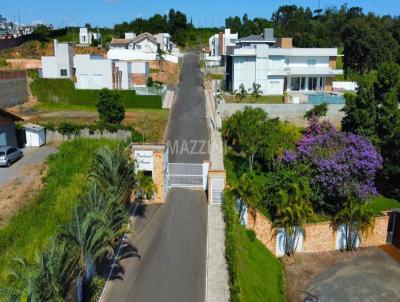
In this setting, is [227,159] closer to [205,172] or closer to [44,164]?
[205,172]

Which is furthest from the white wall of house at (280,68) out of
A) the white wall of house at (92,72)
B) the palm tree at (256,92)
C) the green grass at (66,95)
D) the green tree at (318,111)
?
the white wall of house at (92,72)

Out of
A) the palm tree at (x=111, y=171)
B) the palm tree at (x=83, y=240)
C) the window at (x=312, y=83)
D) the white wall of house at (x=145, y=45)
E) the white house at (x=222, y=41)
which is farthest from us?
the white house at (x=222, y=41)

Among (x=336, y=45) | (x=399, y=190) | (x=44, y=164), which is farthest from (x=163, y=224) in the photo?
(x=336, y=45)

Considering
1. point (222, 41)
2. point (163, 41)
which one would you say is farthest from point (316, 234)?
point (163, 41)

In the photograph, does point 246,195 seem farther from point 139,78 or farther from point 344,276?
point 139,78

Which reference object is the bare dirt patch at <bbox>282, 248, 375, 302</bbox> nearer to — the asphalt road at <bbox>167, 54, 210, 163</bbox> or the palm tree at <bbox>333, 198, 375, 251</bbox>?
the palm tree at <bbox>333, 198, 375, 251</bbox>

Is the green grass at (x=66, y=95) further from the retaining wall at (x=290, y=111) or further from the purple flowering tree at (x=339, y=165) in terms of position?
the purple flowering tree at (x=339, y=165)
